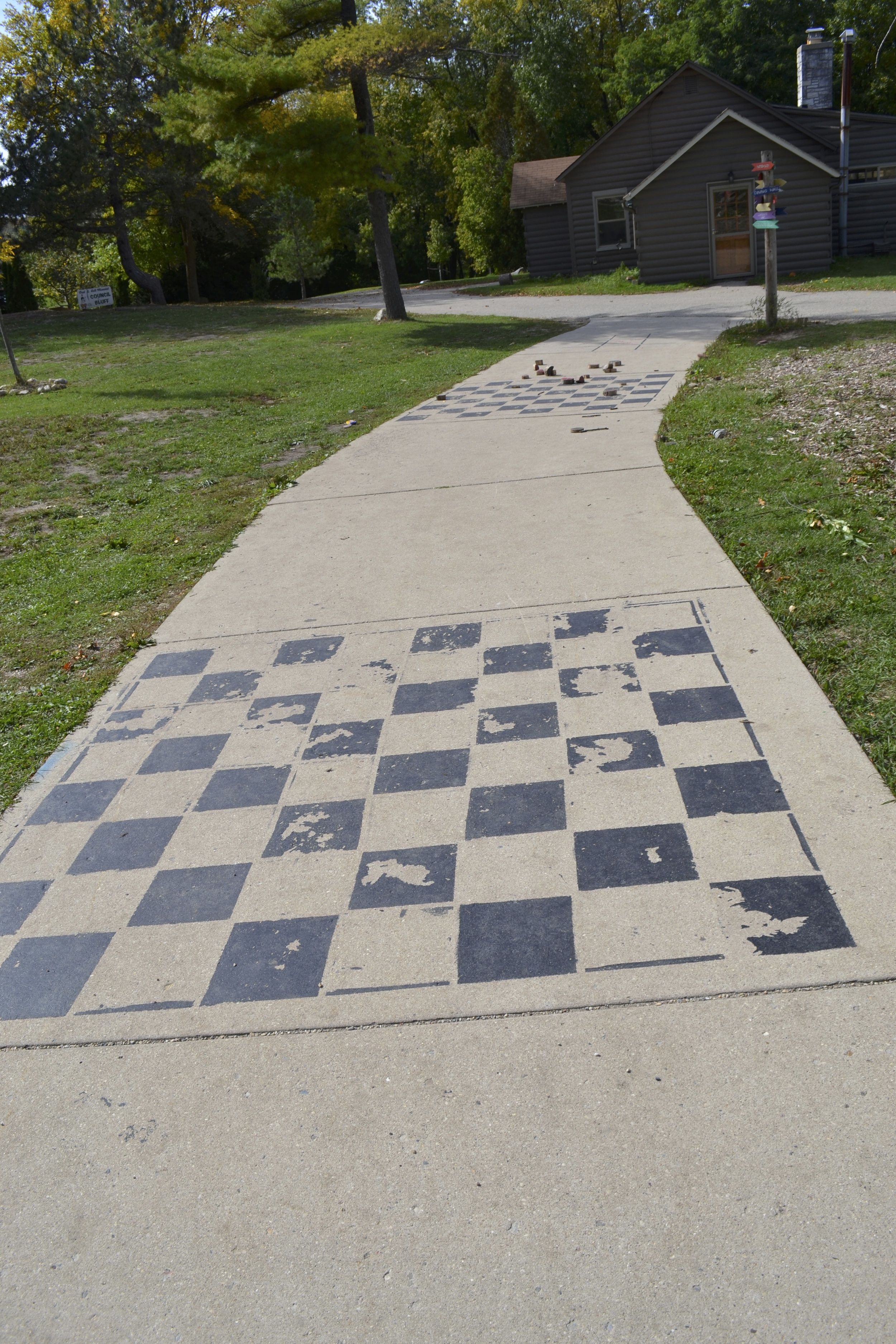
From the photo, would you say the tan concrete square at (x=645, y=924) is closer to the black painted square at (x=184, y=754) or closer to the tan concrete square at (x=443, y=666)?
the tan concrete square at (x=443, y=666)

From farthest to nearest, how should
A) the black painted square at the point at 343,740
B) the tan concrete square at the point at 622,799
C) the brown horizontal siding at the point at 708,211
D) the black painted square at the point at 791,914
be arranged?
the brown horizontal siding at the point at 708,211
the black painted square at the point at 343,740
the tan concrete square at the point at 622,799
the black painted square at the point at 791,914

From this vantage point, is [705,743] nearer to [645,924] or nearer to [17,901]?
[645,924]

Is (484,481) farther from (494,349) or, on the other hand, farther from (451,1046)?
(494,349)

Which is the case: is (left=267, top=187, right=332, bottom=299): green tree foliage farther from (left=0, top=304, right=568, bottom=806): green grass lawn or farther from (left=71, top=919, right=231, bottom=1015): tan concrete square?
(left=71, top=919, right=231, bottom=1015): tan concrete square

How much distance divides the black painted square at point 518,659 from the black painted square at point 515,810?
0.95 metres

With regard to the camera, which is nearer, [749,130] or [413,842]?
[413,842]

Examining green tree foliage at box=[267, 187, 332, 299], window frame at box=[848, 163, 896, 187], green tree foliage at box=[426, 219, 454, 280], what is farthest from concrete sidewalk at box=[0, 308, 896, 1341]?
green tree foliage at box=[426, 219, 454, 280]

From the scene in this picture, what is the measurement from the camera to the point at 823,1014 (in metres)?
2.54

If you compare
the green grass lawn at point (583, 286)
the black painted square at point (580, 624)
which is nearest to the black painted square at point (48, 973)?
the black painted square at point (580, 624)

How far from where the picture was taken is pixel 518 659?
464cm

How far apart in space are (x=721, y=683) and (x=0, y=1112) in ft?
9.70

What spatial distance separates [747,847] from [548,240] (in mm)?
28799

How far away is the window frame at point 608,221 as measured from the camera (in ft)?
87.4

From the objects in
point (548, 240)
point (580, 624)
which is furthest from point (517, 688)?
point (548, 240)
